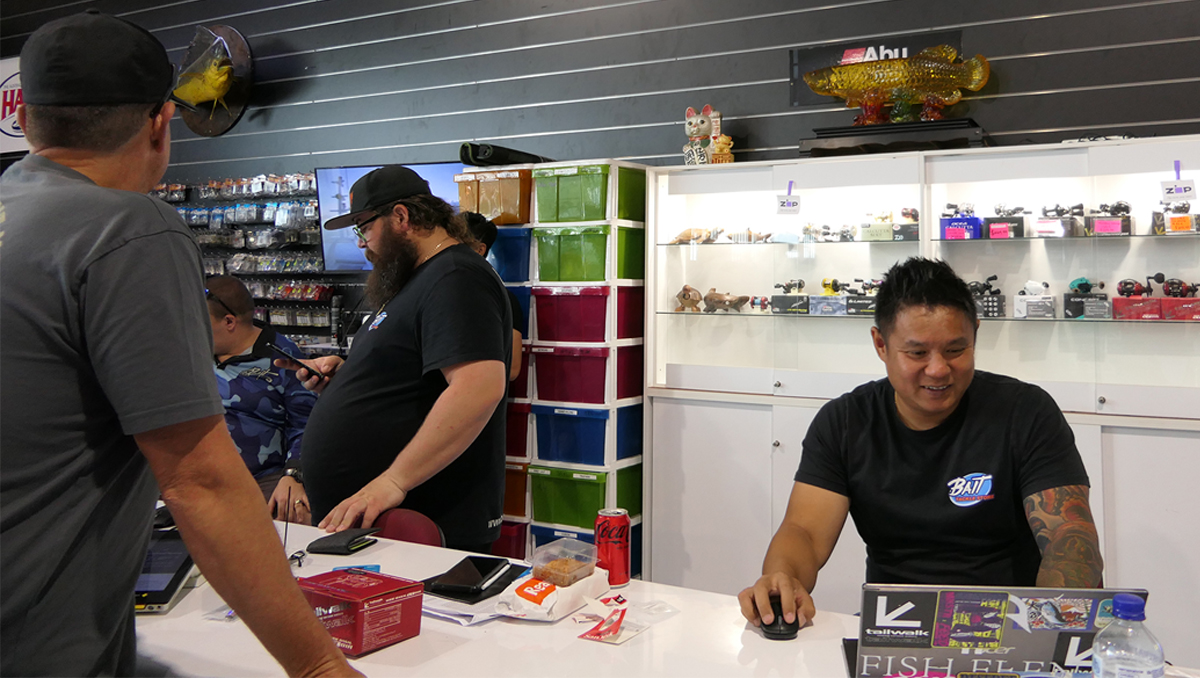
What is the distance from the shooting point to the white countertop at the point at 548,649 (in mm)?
1456

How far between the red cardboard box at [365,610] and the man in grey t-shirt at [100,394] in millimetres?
327

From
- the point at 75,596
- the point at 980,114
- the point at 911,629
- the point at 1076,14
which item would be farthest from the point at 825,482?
the point at 1076,14

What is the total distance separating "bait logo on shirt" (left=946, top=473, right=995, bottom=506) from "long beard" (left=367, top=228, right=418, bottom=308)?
5.76 feet

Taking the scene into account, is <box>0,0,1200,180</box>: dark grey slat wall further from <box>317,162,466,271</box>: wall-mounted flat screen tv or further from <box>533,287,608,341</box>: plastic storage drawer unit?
<box>533,287,608,341</box>: plastic storage drawer unit

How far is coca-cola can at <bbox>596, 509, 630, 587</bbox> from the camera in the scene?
6.15ft

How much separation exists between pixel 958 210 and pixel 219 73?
5057 millimetres

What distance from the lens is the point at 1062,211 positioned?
365 centimetres

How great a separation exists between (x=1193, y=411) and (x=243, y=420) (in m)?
3.64

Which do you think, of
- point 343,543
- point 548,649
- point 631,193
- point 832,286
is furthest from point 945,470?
point 631,193

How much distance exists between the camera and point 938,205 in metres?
3.87

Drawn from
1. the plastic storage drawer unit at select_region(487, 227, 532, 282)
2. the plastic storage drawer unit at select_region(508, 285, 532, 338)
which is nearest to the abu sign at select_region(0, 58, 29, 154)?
the plastic storage drawer unit at select_region(487, 227, 532, 282)

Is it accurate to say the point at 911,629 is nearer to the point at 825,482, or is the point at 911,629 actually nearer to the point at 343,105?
the point at 825,482

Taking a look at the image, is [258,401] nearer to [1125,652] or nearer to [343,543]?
[343,543]

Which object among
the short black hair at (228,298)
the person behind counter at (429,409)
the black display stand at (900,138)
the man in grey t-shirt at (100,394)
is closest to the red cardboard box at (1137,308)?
the black display stand at (900,138)
